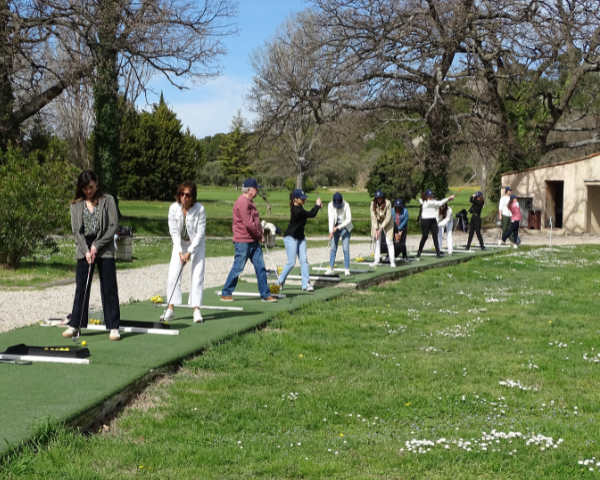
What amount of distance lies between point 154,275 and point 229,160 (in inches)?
3232

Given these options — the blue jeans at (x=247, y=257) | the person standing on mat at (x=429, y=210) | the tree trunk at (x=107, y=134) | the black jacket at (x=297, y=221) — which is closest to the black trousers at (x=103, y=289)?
the blue jeans at (x=247, y=257)

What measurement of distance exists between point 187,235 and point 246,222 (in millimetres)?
1778

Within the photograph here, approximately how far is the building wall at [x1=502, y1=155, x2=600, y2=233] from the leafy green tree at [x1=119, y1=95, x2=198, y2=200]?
32541mm

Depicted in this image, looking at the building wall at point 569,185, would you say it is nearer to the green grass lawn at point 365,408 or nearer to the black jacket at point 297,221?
the green grass lawn at point 365,408

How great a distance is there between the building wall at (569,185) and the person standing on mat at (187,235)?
28456 millimetres

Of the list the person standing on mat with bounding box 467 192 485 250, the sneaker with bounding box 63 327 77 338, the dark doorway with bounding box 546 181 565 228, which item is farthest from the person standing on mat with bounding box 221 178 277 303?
the dark doorway with bounding box 546 181 565 228

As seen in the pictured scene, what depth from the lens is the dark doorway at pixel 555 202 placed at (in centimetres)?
3569

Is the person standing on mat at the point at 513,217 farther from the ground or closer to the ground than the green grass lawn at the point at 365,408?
farther from the ground

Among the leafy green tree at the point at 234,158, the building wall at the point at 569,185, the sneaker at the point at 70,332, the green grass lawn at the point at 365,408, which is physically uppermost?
the leafy green tree at the point at 234,158

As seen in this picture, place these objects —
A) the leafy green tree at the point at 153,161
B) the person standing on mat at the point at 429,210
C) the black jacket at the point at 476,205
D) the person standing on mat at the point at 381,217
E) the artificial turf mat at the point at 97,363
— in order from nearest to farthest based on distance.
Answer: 1. the artificial turf mat at the point at 97,363
2. the person standing on mat at the point at 381,217
3. the person standing on mat at the point at 429,210
4. the black jacket at the point at 476,205
5. the leafy green tree at the point at 153,161

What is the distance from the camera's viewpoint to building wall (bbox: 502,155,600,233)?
3431 centimetres

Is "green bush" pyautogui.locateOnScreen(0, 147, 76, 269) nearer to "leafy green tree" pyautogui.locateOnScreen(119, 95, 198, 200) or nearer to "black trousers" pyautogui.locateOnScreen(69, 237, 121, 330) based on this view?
"black trousers" pyautogui.locateOnScreen(69, 237, 121, 330)

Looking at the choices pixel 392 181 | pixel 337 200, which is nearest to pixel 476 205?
pixel 337 200

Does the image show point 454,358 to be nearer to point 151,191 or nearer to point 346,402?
point 346,402
